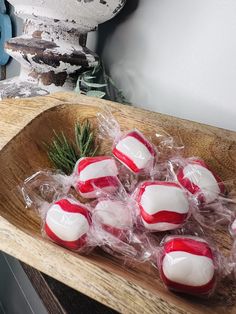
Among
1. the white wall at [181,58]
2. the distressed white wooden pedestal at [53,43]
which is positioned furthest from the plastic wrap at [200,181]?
the distressed white wooden pedestal at [53,43]

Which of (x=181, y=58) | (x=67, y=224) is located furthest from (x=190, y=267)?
(x=181, y=58)

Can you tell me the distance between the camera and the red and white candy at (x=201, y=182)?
63cm

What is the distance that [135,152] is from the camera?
26.5 inches

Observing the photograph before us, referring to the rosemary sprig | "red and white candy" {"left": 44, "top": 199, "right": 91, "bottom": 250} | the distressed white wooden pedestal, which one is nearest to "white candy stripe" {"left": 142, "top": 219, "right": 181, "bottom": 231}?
"red and white candy" {"left": 44, "top": 199, "right": 91, "bottom": 250}

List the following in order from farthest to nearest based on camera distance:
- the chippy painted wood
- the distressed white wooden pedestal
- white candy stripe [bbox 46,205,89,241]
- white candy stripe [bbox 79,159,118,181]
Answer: the distressed white wooden pedestal, white candy stripe [bbox 79,159,118,181], white candy stripe [bbox 46,205,89,241], the chippy painted wood

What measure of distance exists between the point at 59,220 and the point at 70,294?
7.2 inches

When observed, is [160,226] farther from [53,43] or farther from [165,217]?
[53,43]

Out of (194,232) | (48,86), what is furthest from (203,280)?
(48,86)

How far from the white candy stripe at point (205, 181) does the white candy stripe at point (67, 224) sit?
217mm

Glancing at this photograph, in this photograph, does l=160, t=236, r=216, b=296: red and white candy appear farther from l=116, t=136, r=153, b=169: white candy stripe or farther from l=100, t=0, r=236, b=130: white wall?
l=100, t=0, r=236, b=130: white wall

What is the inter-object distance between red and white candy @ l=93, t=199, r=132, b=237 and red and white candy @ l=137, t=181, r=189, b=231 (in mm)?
32

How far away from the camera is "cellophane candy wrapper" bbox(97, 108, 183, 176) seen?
673mm

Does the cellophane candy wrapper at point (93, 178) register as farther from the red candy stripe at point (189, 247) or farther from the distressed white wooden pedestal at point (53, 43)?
the distressed white wooden pedestal at point (53, 43)

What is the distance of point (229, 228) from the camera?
65cm
